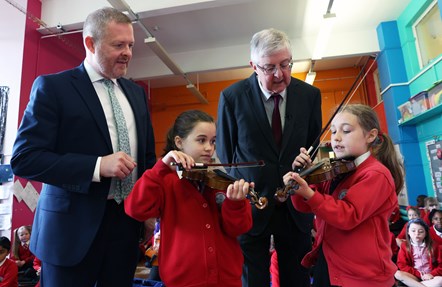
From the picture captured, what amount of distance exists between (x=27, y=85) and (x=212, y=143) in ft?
14.2

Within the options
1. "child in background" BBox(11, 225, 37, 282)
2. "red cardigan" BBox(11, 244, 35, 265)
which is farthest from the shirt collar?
"red cardigan" BBox(11, 244, 35, 265)

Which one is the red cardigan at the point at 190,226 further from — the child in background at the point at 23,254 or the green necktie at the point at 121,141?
the child in background at the point at 23,254

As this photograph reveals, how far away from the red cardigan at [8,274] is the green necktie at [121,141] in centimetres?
309

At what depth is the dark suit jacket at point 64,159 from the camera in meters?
1.22

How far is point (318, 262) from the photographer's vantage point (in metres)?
1.56

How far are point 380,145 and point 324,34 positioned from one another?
418cm

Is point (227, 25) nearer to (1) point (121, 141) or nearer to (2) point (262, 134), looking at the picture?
(2) point (262, 134)

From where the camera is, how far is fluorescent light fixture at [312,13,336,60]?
4852mm

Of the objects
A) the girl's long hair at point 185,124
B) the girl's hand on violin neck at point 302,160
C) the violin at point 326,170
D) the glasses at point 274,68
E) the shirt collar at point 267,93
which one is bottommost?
the violin at point 326,170

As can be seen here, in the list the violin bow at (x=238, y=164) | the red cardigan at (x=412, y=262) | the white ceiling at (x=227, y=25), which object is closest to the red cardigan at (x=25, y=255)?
the white ceiling at (x=227, y=25)

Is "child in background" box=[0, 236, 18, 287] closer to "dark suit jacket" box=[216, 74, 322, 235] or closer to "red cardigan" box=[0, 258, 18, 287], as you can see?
"red cardigan" box=[0, 258, 18, 287]

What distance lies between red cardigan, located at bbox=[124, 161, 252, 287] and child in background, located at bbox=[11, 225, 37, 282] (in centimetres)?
374

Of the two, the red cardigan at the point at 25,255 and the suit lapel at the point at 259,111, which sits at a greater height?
the suit lapel at the point at 259,111

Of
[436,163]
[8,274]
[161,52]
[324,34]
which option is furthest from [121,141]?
[436,163]
